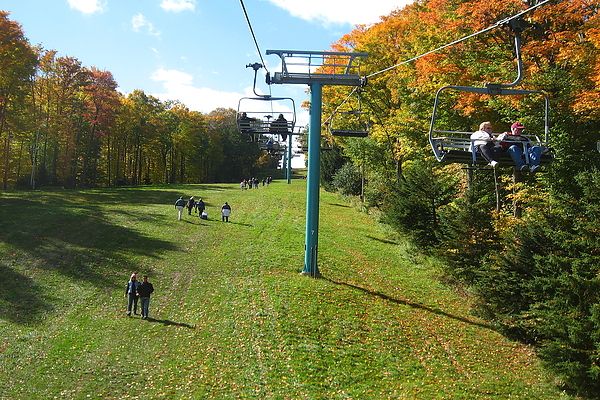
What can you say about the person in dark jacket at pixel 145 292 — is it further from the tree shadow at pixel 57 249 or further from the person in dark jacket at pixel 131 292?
the tree shadow at pixel 57 249

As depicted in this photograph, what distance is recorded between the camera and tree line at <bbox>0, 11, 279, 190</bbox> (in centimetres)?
4025

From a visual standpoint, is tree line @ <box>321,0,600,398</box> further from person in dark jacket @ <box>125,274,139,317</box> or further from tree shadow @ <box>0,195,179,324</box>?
tree shadow @ <box>0,195,179,324</box>

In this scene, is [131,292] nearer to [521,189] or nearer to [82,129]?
[521,189]

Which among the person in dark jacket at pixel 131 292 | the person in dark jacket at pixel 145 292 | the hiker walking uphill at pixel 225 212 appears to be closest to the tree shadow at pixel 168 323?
the person in dark jacket at pixel 145 292

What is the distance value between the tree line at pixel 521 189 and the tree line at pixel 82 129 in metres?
19.2

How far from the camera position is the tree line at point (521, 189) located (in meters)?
15.0

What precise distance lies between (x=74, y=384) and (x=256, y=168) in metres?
99.0

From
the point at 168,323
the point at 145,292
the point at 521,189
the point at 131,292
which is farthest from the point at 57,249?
the point at 521,189

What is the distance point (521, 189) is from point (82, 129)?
2331 inches

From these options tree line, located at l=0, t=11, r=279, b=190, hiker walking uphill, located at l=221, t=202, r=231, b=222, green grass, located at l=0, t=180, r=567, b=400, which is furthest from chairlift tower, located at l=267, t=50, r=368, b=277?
tree line, located at l=0, t=11, r=279, b=190

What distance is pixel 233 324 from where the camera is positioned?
17.3m

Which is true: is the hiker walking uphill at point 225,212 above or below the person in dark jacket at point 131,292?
above

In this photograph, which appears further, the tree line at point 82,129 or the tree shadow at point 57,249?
the tree line at point 82,129

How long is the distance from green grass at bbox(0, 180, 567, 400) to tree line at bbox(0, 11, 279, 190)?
1606cm
